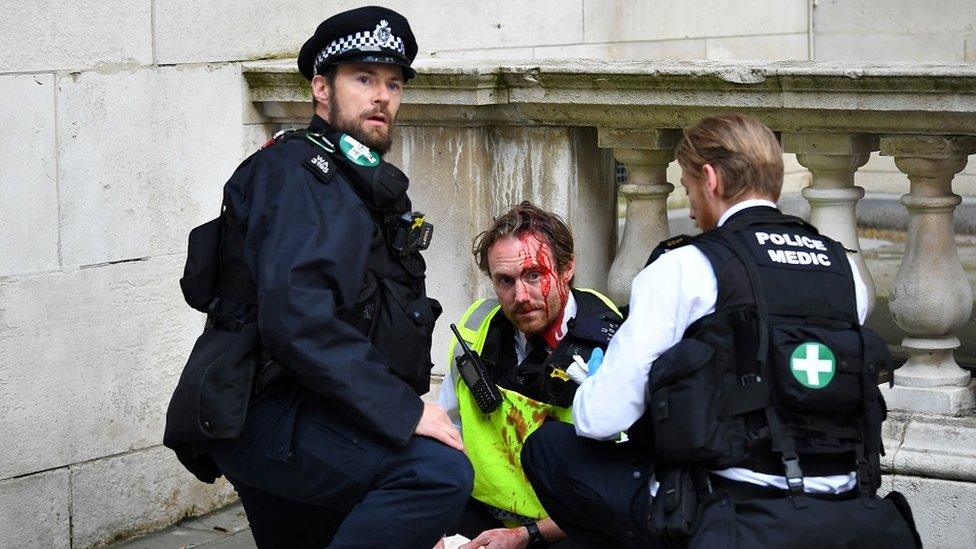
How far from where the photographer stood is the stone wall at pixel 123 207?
15.3 feet

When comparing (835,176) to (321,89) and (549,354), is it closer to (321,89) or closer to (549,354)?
(549,354)

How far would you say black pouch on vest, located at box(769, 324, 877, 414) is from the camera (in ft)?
10.7

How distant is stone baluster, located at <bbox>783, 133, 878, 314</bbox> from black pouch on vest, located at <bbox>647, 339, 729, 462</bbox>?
1374 millimetres

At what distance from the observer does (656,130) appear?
15.4 ft

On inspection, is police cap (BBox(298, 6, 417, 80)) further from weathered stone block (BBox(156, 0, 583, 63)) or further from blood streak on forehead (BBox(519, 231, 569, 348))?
weathered stone block (BBox(156, 0, 583, 63))

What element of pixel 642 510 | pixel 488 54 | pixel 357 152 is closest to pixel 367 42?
pixel 357 152

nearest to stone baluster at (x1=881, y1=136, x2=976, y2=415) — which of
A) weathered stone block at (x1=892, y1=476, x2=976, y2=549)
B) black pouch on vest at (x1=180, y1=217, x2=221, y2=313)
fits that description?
weathered stone block at (x1=892, y1=476, x2=976, y2=549)

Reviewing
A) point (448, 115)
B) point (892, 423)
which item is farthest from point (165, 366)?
point (892, 423)

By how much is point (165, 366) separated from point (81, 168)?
762mm

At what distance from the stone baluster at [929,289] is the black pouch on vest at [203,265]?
1.95 m

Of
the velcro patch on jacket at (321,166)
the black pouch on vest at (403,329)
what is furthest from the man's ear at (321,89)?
the black pouch on vest at (403,329)

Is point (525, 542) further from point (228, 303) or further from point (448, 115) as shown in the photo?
point (448, 115)

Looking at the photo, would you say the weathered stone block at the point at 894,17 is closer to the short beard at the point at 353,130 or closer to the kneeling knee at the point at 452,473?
the short beard at the point at 353,130

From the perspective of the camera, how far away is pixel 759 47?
9.79m
